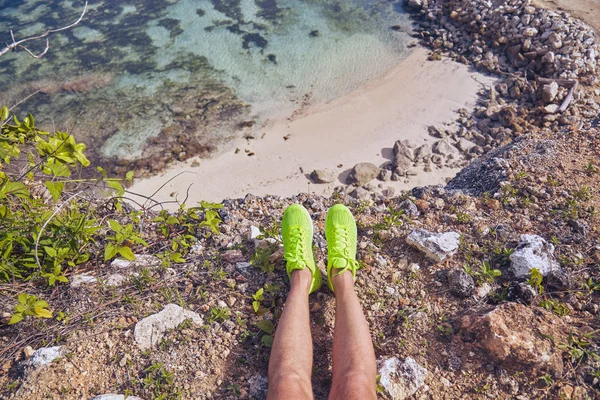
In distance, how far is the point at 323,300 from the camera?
309 cm

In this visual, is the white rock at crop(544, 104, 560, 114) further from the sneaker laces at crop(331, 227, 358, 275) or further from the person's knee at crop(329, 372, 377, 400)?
the person's knee at crop(329, 372, 377, 400)

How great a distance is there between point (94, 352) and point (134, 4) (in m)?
12.9

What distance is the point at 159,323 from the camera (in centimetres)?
281

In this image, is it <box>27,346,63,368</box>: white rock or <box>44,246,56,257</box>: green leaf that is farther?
<box>44,246,56,257</box>: green leaf

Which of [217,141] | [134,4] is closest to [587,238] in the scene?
[217,141]

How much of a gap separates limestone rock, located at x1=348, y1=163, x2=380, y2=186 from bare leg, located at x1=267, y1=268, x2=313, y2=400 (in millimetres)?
4453

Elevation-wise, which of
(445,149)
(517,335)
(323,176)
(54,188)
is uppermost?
(54,188)

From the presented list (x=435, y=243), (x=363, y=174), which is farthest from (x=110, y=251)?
(x=363, y=174)

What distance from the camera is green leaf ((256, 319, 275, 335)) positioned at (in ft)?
9.23

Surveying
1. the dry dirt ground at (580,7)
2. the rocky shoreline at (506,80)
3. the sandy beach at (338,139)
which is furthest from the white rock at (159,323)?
the dry dirt ground at (580,7)

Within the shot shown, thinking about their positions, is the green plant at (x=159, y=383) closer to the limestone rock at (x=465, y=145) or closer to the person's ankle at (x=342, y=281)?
the person's ankle at (x=342, y=281)

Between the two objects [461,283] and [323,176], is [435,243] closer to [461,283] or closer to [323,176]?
[461,283]

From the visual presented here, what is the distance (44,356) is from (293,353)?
161 centimetres

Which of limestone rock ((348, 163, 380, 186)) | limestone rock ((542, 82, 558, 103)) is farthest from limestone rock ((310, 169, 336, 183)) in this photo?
limestone rock ((542, 82, 558, 103))
